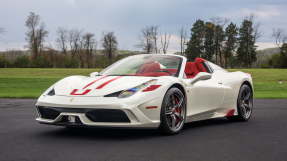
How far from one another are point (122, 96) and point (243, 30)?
97619mm

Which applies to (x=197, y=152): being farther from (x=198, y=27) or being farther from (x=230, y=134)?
(x=198, y=27)

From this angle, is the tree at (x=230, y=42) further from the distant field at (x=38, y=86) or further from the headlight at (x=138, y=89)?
the headlight at (x=138, y=89)

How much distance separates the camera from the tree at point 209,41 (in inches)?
3875

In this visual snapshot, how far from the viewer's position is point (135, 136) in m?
6.17

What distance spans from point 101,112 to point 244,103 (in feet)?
13.7

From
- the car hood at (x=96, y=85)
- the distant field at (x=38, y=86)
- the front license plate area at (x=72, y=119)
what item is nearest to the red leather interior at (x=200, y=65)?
the car hood at (x=96, y=85)

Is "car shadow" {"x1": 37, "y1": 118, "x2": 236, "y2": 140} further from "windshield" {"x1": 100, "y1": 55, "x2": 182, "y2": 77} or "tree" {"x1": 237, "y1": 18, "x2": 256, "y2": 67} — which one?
"tree" {"x1": 237, "y1": 18, "x2": 256, "y2": 67}

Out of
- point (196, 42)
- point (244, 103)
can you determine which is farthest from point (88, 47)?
point (244, 103)

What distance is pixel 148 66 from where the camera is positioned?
7113 mm

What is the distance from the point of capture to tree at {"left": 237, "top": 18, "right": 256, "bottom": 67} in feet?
327

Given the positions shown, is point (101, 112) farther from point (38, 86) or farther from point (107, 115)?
point (38, 86)

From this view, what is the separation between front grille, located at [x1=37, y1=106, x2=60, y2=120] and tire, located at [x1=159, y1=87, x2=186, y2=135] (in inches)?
59.3

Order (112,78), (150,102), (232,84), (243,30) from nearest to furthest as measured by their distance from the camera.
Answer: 1. (150,102)
2. (112,78)
3. (232,84)
4. (243,30)

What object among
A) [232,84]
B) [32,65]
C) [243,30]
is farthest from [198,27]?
[232,84]
